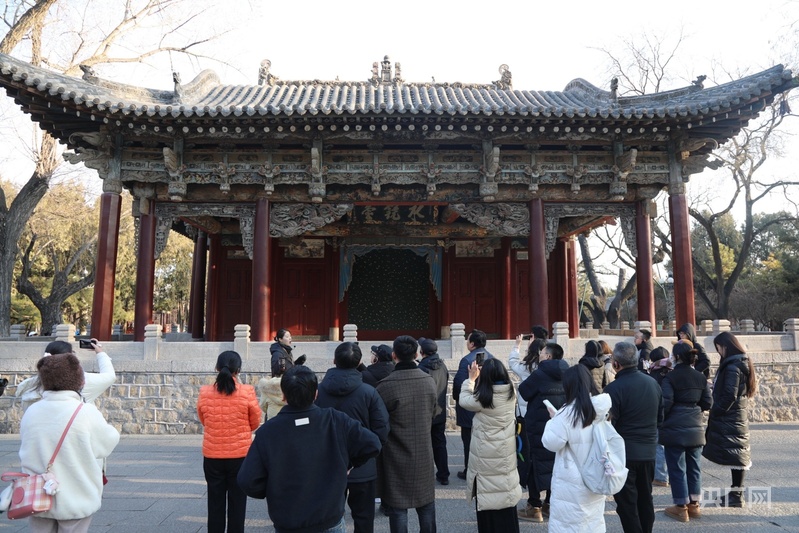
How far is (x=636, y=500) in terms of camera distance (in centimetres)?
388

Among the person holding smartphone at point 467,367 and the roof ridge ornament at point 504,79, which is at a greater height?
the roof ridge ornament at point 504,79

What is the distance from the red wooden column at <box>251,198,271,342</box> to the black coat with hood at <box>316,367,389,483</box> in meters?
6.43

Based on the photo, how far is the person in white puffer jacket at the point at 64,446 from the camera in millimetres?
2623

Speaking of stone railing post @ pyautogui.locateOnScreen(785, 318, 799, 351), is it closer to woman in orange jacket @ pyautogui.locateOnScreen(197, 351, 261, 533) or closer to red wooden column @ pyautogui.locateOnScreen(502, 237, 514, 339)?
red wooden column @ pyautogui.locateOnScreen(502, 237, 514, 339)

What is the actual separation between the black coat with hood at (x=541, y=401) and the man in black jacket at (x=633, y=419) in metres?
0.52

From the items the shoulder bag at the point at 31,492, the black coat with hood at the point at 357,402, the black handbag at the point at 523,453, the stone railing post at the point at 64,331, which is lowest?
the black handbag at the point at 523,453

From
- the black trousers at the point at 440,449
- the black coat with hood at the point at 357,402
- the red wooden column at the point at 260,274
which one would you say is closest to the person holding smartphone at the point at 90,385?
the black coat with hood at the point at 357,402

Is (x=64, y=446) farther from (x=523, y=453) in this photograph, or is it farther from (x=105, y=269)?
(x=105, y=269)

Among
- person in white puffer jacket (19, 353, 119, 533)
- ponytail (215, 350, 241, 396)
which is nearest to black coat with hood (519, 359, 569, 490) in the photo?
ponytail (215, 350, 241, 396)

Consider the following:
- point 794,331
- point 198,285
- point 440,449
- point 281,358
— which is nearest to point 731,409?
point 440,449

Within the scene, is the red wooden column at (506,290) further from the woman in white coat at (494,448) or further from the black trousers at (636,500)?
the woman in white coat at (494,448)

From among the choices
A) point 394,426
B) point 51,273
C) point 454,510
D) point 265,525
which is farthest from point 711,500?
point 51,273

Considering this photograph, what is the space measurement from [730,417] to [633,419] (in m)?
1.77

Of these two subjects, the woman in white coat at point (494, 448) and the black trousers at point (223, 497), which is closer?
the woman in white coat at point (494, 448)
